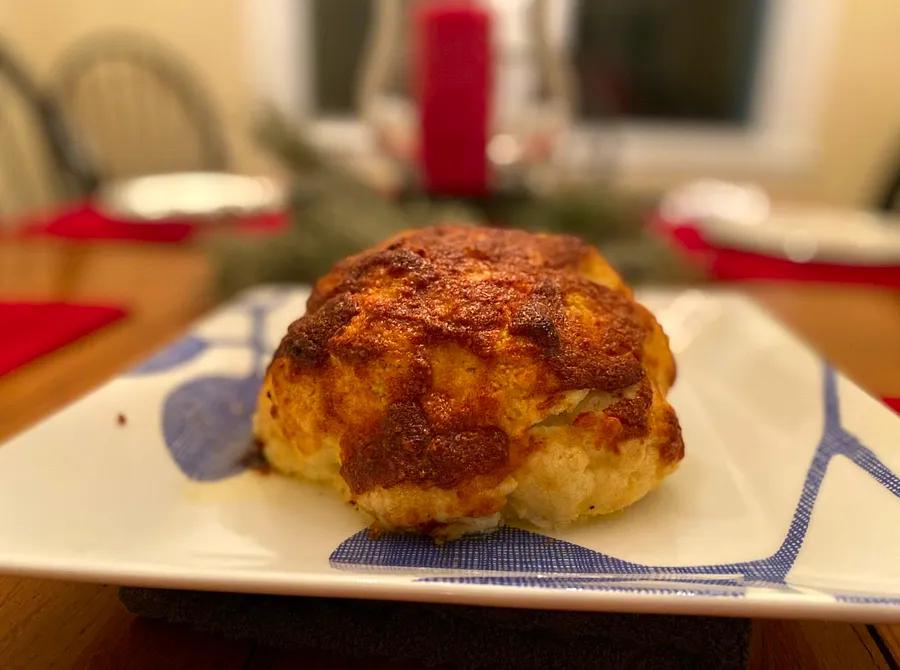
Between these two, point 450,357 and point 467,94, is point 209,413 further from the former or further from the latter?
point 467,94

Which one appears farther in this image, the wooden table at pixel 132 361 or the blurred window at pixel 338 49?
the blurred window at pixel 338 49

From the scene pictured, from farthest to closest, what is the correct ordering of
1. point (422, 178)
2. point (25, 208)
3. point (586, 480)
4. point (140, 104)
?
1. point (140, 104)
2. point (25, 208)
3. point (422, 178)
4. point (586, 480)

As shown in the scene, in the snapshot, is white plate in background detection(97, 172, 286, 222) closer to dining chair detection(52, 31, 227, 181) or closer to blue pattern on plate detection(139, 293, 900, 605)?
blue pattern on plate detection(139, 293, 900, 605)

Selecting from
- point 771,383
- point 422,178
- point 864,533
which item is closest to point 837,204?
point 422,178

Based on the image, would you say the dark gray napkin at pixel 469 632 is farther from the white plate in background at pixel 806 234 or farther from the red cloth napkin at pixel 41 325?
the white plate in background at pixel 806 234

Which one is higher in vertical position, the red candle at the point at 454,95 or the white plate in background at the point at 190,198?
the red candle at the point at 454,95

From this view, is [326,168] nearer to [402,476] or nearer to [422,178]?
[422,178]

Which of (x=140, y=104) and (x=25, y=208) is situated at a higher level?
(x=140, y=104)

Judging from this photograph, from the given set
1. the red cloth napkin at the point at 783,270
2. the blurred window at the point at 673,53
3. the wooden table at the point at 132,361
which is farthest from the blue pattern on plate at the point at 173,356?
the blurred window at the point at 673,53
